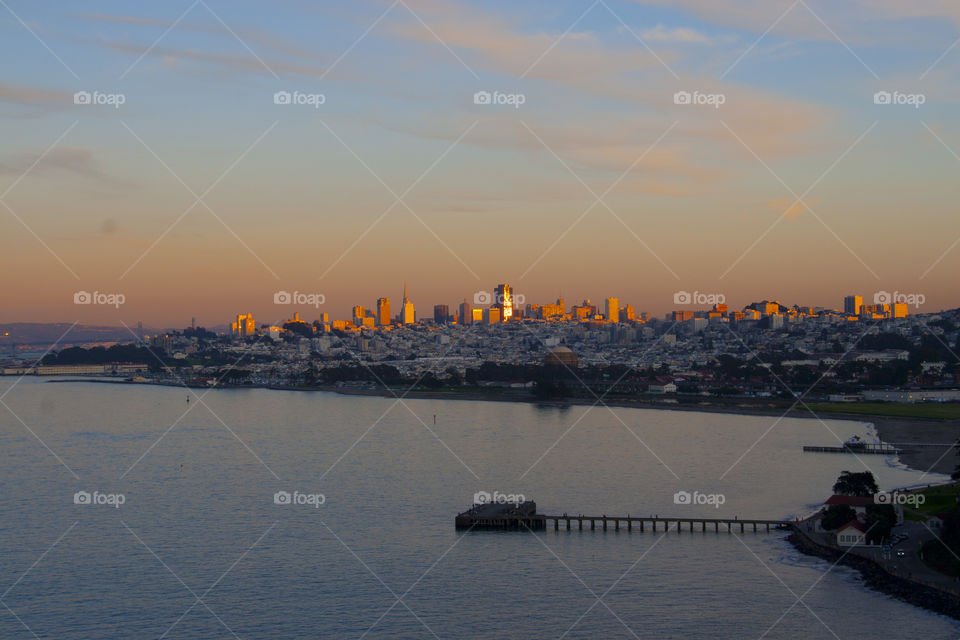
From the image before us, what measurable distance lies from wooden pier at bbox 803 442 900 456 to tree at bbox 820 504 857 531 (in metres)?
6.97

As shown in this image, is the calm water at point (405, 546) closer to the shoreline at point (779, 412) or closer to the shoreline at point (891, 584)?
the shoreline at point (891, 584)

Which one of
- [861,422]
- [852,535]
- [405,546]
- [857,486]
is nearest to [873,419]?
[861,422]

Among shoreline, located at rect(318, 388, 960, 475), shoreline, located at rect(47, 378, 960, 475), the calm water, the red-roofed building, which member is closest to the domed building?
shoreline, located at rect(47, 378, 960, 475)

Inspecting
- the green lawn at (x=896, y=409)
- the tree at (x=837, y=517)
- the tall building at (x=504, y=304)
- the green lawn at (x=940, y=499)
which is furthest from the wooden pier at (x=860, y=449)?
the tall building at (x=504, y=304)

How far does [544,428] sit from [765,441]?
4511 mm

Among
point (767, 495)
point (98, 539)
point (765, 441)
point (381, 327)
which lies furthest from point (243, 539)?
point (381, 327)

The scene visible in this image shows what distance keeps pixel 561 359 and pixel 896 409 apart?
1774 cm

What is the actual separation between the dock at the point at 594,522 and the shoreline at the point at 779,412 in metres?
4.99

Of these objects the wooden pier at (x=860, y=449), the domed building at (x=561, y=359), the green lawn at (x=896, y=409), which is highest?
the domed building at (x=561, y=359)

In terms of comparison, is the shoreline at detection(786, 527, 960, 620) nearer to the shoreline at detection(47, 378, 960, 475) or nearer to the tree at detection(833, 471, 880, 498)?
the tree at detection(833, 471, 880, 498)

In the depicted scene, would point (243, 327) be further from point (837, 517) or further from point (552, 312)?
point (837, 517)

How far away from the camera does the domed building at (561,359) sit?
3997cm

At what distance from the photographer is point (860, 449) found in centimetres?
1700

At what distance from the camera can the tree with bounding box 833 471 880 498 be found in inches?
420
